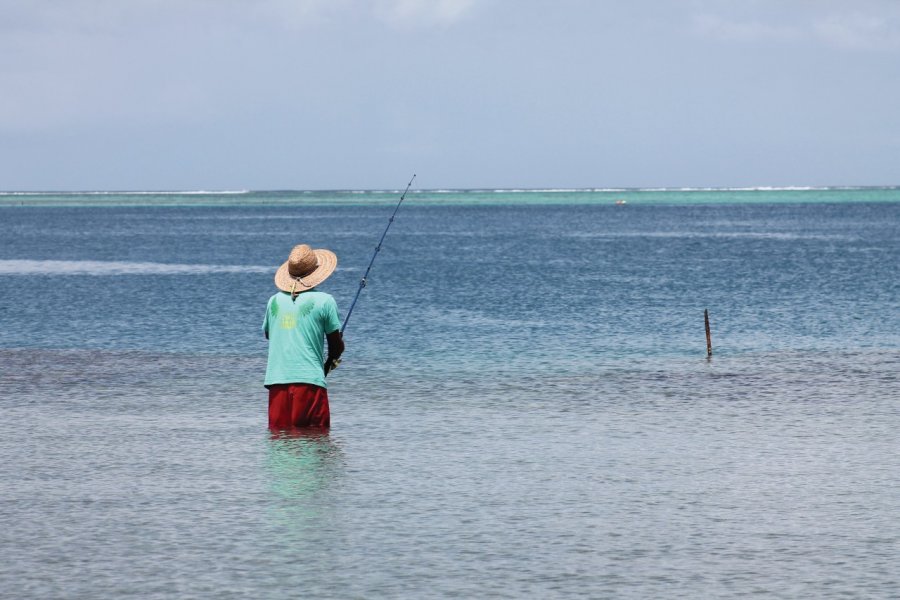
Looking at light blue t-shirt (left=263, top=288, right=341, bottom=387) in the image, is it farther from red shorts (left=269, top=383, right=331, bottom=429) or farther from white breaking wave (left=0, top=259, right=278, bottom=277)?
white breaking wave (left=0, top=259, right=278, bottom=277)

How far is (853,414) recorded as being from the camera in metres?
14.1

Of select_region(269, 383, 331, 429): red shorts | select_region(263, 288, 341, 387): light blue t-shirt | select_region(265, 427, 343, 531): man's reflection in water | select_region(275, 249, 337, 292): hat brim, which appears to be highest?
select_region(275, 249, 337, 292): hat brim

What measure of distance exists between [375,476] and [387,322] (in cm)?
1772

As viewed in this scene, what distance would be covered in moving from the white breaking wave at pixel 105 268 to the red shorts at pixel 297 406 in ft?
124

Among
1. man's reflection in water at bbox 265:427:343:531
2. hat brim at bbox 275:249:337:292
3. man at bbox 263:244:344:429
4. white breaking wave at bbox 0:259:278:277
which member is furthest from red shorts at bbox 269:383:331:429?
white breaking wave at bbox 0:259:278:277

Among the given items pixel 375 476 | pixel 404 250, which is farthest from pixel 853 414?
pixel 404 250

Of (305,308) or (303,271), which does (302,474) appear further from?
(303,271)

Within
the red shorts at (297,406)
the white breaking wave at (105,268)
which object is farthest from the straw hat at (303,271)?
the white breaking wave at (105,268)

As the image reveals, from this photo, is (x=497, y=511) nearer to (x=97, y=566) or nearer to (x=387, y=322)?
(x=97, y=566)

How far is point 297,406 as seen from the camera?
12398mm

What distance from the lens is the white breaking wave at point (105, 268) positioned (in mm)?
50594

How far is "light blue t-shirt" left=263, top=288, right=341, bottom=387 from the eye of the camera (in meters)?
11.9

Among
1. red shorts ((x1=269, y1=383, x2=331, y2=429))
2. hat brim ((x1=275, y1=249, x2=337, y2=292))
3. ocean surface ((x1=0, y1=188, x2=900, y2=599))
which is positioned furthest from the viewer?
red shorts ((x1=269, y1=383, x2=331, y2=429))

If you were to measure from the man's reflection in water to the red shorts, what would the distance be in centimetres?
11
